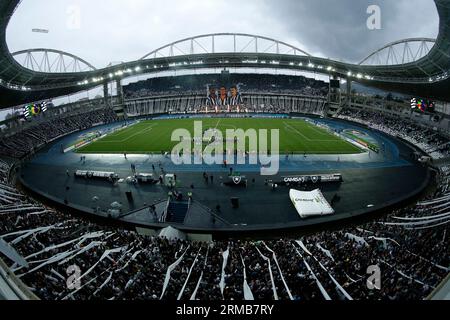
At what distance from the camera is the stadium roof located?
35500mm

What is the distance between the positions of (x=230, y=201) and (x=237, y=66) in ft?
243

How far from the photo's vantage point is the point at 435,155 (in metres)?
38.2

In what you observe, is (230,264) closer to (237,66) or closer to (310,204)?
(310,204)

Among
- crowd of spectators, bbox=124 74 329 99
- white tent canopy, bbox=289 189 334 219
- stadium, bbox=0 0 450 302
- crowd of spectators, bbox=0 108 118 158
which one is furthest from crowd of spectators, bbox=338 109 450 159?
crowd of spectators, bbox=0 108 118 158

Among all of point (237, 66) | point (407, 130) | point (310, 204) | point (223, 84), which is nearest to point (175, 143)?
point (310, 204)

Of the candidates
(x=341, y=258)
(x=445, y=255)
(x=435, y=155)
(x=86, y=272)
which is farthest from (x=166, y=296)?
(x=435, y=155)

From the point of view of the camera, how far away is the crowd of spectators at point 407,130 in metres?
39.4

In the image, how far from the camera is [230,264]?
13516mm

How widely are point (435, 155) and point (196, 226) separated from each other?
36047 millimetres

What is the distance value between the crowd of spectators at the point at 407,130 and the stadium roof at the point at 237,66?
22.3 feet

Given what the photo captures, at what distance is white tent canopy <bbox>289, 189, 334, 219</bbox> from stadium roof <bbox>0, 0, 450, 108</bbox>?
810 inches

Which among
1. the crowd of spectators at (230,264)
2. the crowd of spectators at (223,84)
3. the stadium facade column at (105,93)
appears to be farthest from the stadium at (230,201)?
the crowd of spectators at (223,84)

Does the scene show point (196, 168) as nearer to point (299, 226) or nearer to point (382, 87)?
point (299, 226)
